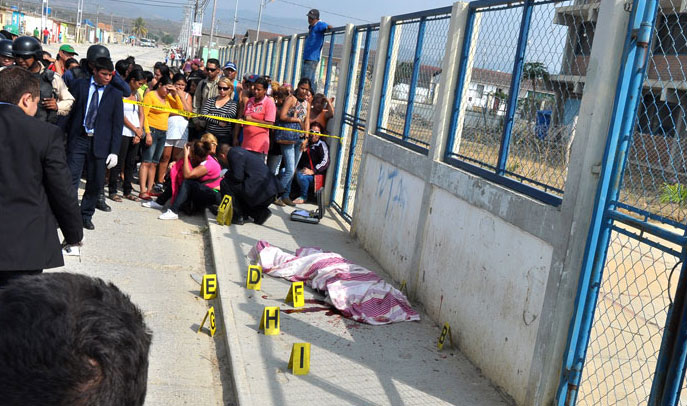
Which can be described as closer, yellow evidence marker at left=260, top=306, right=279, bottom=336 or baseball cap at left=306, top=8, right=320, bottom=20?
yellow evidence marker at left=260, top=306, right=279, bottom=336

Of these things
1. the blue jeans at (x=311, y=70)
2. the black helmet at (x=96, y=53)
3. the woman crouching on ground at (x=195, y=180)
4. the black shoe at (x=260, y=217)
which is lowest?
the black shoe at (x=260, y=217)

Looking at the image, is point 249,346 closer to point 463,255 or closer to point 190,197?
point 463,255

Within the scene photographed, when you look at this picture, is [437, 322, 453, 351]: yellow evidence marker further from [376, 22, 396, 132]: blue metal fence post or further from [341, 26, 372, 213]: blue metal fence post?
[341, 26, 372, 213]: blue metal fence post

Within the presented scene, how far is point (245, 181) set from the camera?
9.48 metres

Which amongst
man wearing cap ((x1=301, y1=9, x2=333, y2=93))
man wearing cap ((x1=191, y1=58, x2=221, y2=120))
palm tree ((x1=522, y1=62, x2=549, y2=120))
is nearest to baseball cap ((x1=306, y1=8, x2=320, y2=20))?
man wearing cap ((x1=301, y1=9, x2=333, y2=93))

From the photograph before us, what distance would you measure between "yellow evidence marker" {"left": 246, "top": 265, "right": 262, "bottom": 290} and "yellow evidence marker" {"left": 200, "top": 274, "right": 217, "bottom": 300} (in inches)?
11.8

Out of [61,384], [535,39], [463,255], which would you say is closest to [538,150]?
[535,39]

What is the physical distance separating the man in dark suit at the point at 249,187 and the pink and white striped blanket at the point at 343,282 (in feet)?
5.17

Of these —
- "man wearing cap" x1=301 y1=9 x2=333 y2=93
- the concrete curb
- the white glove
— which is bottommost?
the concrete curb

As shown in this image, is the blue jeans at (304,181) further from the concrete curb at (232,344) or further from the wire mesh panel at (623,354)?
the wire mesh panel at (623,354)

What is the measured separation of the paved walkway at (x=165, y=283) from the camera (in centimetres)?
489

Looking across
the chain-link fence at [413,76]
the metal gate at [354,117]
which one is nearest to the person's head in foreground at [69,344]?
the chain-link fence at [413,76]

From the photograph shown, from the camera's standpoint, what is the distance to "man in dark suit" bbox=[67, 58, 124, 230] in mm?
8094

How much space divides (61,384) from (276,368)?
392cm
